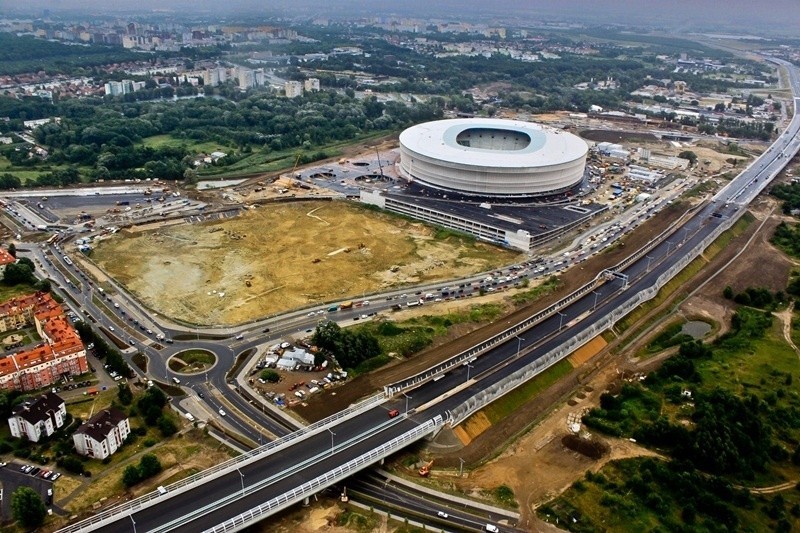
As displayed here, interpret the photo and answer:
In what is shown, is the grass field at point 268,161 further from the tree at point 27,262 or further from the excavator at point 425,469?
the excavator at point 425,469

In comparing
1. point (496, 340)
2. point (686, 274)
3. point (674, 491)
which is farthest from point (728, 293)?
point (674, 491)

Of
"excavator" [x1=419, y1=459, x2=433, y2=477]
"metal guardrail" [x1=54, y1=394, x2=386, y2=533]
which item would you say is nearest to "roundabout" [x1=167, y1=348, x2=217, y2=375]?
"metal guardrail" [x1=54, y1=394, x2=386, y2=533]

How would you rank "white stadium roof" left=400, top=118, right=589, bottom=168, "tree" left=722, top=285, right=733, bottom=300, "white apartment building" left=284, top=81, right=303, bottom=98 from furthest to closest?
1. "white apartment building" left=284, top=81, right=303, bottom=98
2. "white stadium roof" left=400, top=118, right=589, bottom=168
3. "tree" left=722, top=285, right=733, bottom=300

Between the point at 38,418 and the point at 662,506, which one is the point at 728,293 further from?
the point at 38,418

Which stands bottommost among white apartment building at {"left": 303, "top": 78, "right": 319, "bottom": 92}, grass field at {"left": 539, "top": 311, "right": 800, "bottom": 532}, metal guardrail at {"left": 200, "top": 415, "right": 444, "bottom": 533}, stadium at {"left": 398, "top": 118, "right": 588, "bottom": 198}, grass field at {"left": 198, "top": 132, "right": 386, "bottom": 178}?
grass field at {"left": 539, "top": 311, "right": 800, "bottom": 532}

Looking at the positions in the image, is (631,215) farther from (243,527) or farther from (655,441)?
(243,527)

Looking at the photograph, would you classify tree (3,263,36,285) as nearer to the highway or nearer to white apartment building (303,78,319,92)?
the highway

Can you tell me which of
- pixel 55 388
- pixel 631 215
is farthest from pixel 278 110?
pixel 55 388
